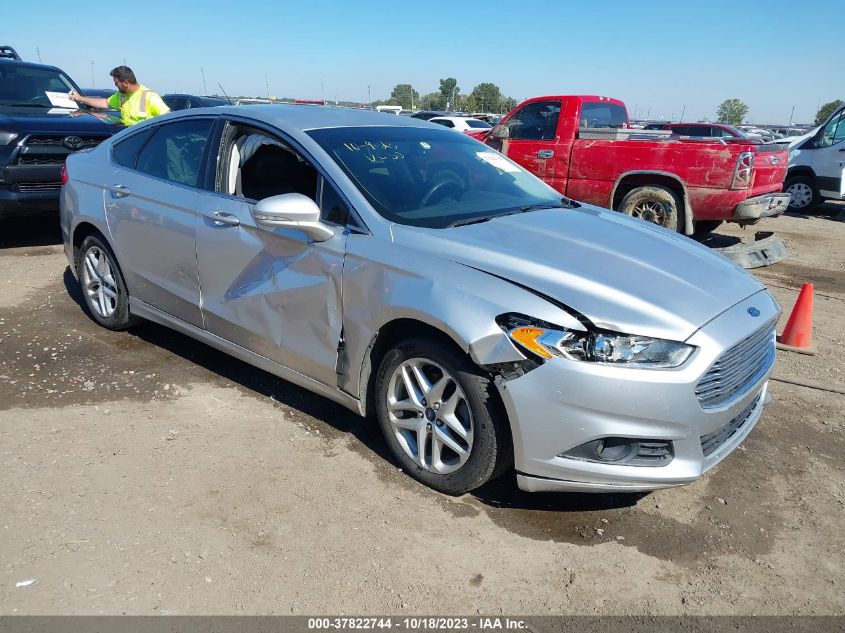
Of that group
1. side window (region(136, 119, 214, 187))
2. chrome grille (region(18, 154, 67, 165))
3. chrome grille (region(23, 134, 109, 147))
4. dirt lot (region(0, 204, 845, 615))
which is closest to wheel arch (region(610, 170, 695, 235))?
dirt lot (region(0, 204, 845, 615))

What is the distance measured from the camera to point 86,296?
5246mm

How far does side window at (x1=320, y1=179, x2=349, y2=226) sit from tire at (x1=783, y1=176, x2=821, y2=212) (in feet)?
39.6

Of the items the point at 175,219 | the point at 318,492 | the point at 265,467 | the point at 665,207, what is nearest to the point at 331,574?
the point at 318,492

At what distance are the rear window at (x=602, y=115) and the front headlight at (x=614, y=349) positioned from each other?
7.42m

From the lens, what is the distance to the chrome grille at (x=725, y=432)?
9.25 feet

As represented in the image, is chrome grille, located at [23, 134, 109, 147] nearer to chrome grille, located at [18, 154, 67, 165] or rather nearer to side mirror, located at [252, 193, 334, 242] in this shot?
chrome grille, located at [18, 154, 67, 165]

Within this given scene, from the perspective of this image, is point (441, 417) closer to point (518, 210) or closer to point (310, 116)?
point (518, 210)

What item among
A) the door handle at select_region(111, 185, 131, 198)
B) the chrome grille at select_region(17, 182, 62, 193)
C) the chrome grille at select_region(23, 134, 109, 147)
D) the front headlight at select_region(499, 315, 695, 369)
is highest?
the chrome grille at select_region(23, 134, 109, 147)

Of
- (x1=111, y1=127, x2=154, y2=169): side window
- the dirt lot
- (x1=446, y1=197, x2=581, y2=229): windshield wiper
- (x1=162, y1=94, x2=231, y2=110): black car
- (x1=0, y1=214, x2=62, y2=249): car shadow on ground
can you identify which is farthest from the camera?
(x1=162, y1=94, x2=231, y2=110): black car

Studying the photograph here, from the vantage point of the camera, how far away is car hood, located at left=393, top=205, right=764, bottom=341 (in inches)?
107

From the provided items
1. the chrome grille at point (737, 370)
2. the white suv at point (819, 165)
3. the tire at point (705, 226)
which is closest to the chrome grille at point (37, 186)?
the chrome grille at point (737, 370)

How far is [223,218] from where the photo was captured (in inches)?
150

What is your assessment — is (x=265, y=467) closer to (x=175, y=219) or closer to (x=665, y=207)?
(x=175, y=219)

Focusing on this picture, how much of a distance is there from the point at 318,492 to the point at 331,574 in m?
0.59
